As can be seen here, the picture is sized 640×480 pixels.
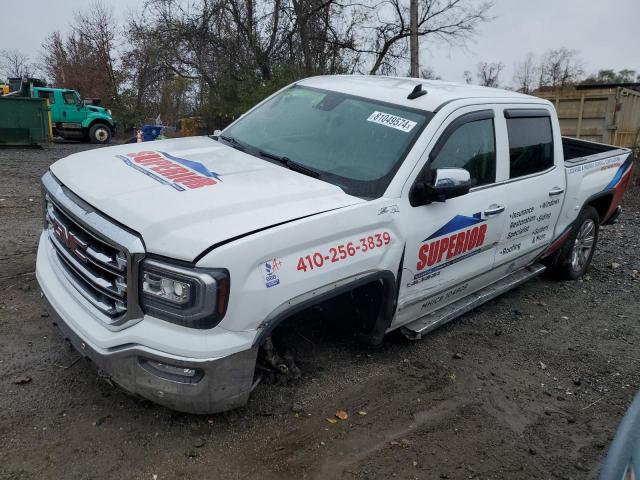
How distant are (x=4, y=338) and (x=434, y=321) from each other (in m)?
3.01

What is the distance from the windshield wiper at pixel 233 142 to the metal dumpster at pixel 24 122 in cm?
1616

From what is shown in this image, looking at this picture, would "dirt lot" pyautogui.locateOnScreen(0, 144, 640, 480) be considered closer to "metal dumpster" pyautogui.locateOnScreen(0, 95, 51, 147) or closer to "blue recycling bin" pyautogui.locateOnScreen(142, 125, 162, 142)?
"blue recycling bin" pyautogui.locateOnScreen(142, 125, 162, 142)

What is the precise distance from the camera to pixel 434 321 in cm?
385

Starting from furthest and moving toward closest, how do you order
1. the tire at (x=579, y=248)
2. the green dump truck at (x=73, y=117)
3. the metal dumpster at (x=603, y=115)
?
the green dump truck at (x=73, y=117) → the metal dumpster at (x=603, y=115) → the tire at (x=579, y=248)

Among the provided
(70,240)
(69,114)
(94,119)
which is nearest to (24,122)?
(69,114)

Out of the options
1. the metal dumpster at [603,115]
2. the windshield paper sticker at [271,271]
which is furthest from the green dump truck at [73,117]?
the windshield paper sticker at [271,271]

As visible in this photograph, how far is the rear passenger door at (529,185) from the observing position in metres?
4.25

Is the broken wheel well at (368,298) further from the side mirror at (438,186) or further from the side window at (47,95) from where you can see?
the side window at (47,95)

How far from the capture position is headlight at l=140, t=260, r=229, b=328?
239cm

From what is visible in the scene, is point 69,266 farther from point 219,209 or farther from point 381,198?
point 381,198

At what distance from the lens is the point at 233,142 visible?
412 centimetres

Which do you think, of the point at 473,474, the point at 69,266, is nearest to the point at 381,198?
the point at 473,474

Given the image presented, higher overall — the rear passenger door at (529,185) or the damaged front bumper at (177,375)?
the rear passenger door at (529,185)

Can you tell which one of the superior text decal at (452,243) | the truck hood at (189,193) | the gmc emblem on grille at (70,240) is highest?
the truck hood at (189,193)
